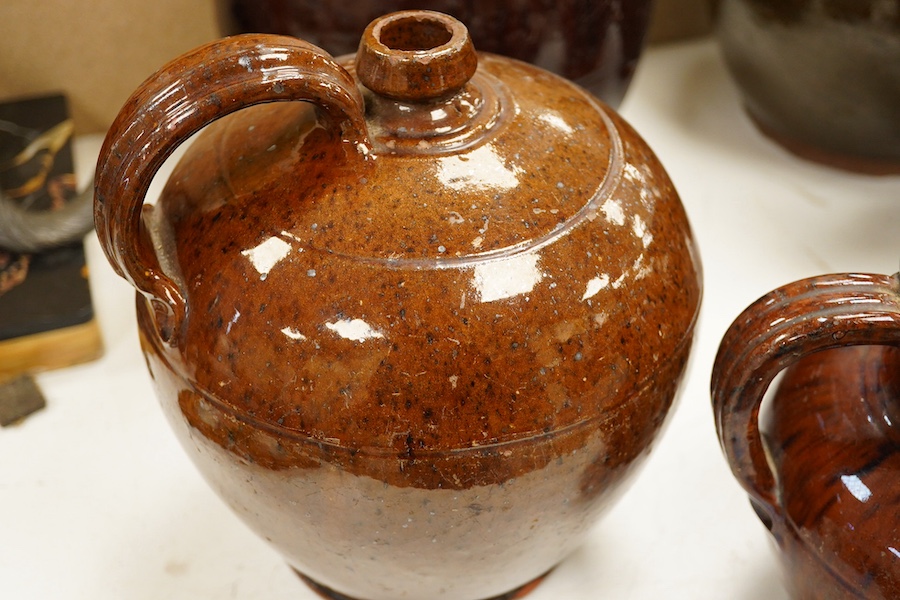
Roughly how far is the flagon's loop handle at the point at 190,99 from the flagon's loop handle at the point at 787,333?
0.39 meters

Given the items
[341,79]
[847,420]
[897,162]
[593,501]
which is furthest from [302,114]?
[897,162]

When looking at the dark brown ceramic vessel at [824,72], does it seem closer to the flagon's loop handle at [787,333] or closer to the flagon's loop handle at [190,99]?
the flagon's loop handle at [787,333]

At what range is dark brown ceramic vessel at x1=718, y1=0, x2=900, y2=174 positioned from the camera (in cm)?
155

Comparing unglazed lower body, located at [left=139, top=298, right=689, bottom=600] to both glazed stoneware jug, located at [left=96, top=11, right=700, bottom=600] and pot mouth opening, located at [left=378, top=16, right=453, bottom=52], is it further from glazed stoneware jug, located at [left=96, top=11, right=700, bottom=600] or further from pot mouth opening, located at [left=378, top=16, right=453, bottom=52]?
pot mouth opening, located at [left=378, top=16, right=453, bottom=52]

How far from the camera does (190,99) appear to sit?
83 centimetres

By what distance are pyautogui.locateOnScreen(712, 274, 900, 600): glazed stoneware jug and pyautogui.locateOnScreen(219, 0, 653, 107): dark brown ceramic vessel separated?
0.66 metres

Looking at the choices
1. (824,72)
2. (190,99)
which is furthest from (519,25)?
(190,99)

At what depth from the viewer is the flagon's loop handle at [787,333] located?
0.85 m

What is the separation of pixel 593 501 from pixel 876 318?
297mm

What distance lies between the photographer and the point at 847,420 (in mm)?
939

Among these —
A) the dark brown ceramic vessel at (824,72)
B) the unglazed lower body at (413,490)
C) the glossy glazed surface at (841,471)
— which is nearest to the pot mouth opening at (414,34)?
the unglazed lower body at (413,490)

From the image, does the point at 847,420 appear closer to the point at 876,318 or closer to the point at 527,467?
the point at 876,318

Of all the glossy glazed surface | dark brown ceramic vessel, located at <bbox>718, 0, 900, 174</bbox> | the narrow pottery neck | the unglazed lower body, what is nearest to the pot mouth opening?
the narrow pottery neck

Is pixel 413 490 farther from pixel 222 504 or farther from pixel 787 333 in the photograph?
pixel 222 504
